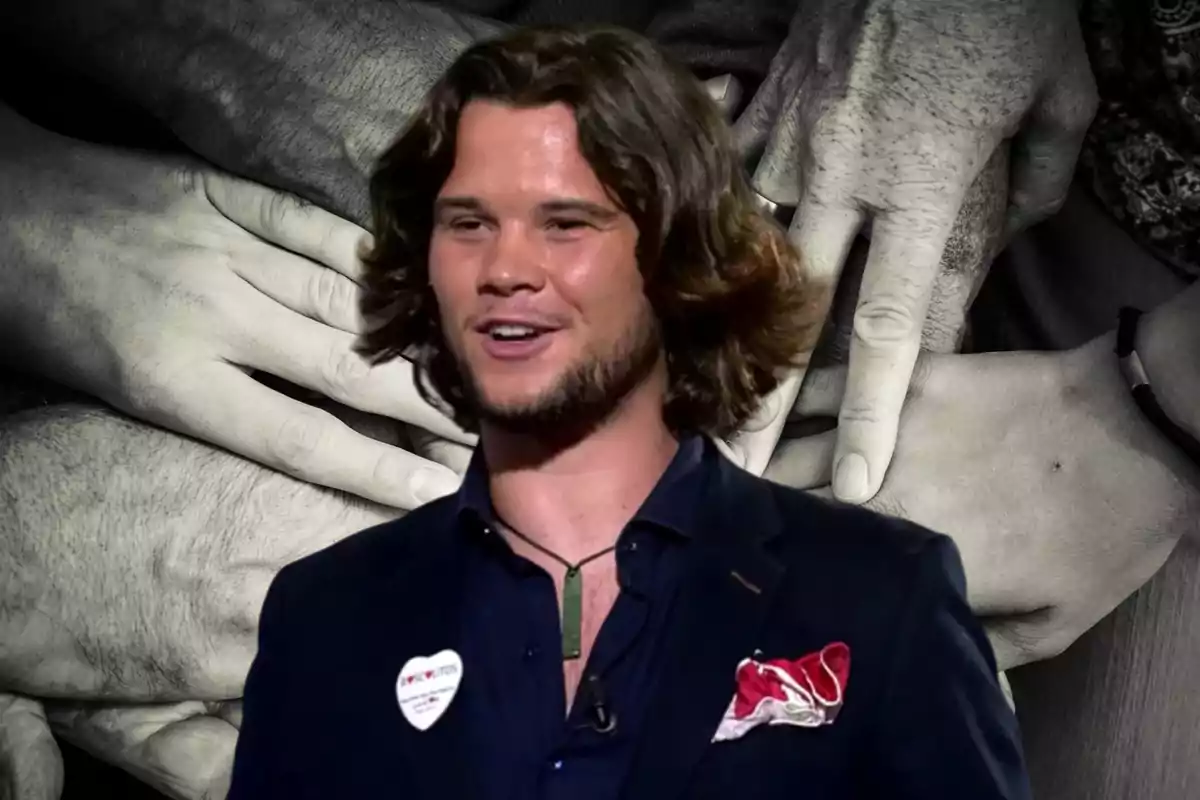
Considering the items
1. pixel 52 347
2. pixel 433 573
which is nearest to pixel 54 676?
pixel 52 347

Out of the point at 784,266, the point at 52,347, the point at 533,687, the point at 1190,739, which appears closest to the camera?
the point at 533,687

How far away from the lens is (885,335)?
2.72 feet

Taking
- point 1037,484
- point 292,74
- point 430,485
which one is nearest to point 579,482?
point 430,485

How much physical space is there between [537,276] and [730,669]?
22 cm

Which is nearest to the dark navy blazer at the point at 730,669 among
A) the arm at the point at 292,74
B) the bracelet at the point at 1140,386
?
the bracelet at the point at 1140,386

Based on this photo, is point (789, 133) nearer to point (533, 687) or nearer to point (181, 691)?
point (533, 687)

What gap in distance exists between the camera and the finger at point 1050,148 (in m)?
0.84

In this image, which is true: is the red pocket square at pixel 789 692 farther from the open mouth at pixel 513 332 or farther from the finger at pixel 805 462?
the finger at pixel 805 462

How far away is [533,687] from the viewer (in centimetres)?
61

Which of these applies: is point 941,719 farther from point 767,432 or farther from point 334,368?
point 334,368

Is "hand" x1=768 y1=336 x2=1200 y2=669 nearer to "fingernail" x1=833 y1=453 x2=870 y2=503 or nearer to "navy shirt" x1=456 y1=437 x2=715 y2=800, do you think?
"fingernail" x1=833 y1=453 x2=870 y2=503

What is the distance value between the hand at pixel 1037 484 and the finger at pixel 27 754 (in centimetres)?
61

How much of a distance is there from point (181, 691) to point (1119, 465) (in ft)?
2.33

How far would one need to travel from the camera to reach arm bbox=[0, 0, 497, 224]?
94 cm
